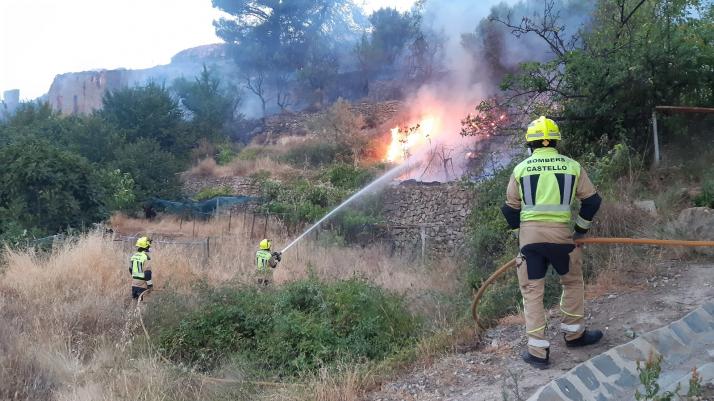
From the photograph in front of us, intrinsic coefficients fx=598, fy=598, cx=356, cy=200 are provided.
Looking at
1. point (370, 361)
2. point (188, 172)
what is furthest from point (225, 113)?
point (370, 361)

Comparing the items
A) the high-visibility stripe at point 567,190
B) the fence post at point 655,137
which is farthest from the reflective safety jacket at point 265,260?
the high-visibility stripe at point 567,190

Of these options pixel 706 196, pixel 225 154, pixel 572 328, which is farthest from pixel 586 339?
pixel 225 154

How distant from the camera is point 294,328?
641 centimetres

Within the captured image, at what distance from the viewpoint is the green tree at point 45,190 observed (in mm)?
14367

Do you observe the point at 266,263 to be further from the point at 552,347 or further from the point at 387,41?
the point at 387,41

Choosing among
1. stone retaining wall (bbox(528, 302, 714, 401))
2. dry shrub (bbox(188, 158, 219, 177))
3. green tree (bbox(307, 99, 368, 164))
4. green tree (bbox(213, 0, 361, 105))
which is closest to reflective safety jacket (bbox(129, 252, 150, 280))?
stone retaining wall (bbox(528, 302, 714, 401))

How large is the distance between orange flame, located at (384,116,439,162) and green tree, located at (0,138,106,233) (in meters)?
11.7

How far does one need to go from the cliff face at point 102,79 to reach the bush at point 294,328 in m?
47.4

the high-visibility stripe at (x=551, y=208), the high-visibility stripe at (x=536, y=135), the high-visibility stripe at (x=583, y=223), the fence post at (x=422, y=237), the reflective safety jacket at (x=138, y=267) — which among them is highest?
the high-visibility stripe at (x=536, y=135)

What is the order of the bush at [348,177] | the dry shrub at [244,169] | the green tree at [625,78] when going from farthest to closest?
the dry shrub at [244,169]
the bush at [348,177]
the green tree at [625,78]

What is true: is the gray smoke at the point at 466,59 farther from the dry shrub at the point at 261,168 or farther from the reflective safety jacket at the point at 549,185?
the reflective safety jacket at the point at 549,185

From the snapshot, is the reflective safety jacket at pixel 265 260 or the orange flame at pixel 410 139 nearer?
the reflective safety jacket at pixel 265 260

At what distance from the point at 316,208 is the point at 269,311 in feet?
33.4

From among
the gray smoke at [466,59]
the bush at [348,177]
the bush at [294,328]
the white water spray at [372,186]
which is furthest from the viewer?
the gray smoke at [466,59]
